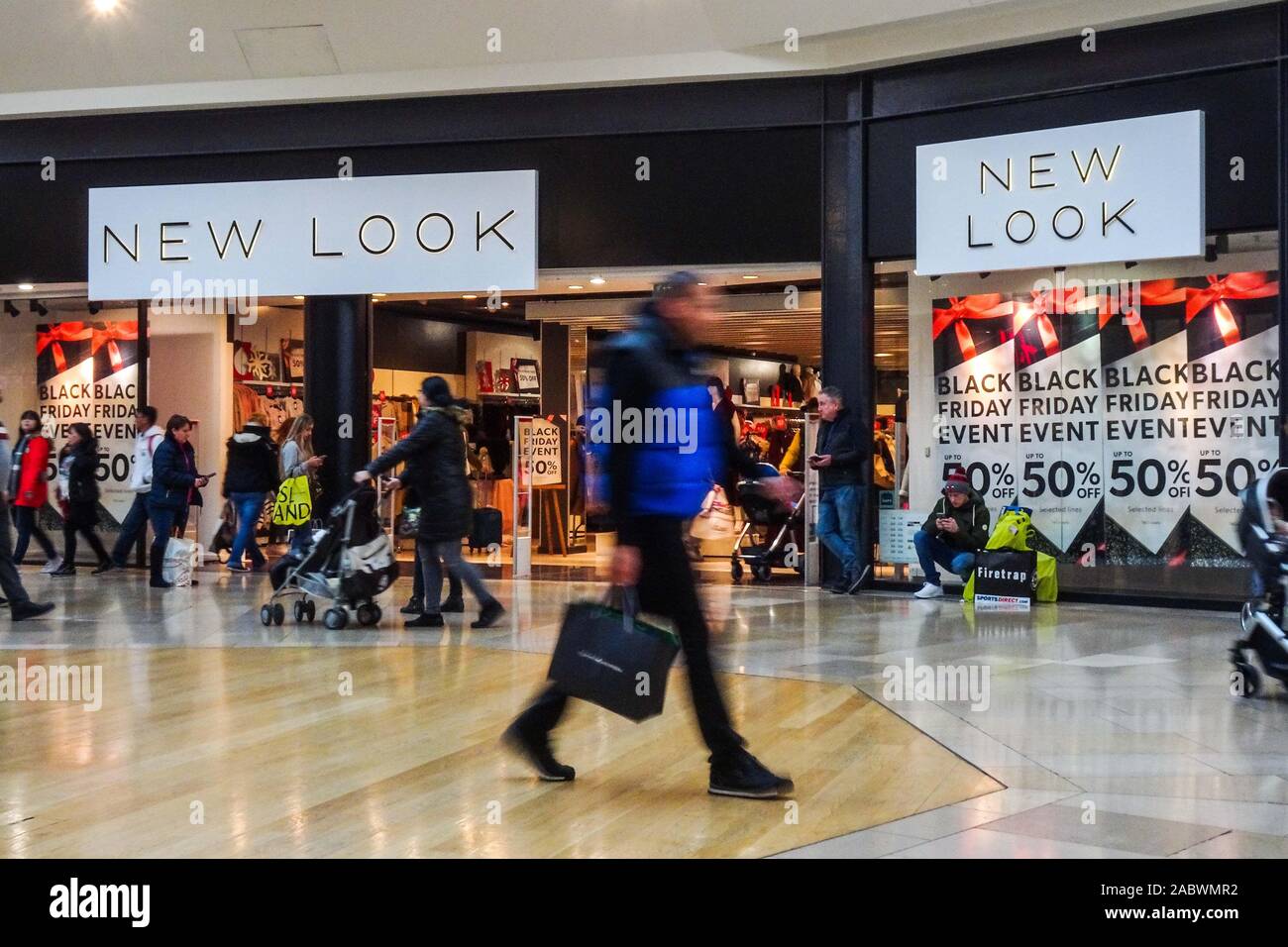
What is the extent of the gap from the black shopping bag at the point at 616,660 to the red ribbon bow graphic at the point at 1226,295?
8.46 meters

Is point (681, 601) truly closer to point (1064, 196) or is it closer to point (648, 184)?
point (1064, 196)

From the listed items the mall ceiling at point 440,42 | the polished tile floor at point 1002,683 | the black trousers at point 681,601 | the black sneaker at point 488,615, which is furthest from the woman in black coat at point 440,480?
the black trousers at point 681,601

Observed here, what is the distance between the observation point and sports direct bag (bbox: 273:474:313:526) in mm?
13477

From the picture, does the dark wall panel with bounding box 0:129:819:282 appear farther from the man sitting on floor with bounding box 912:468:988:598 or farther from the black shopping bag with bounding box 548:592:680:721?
the black shopping bag with bounding box 548:592:680:721

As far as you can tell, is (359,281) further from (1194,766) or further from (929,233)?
(1194,766)

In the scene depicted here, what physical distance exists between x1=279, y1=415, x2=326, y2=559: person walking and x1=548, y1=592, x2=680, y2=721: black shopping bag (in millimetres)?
8678

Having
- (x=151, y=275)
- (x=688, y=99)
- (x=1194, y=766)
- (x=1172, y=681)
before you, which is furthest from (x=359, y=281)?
(x=1194, y=766)

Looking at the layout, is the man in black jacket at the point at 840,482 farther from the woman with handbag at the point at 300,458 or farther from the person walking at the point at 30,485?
the person walking at the point at 30,485

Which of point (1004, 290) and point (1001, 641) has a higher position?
point (1004, 290)

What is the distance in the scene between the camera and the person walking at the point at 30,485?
574 inches

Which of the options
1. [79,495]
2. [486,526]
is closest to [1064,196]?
[486,526]

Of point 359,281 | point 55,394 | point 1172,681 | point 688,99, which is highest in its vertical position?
point 688,99

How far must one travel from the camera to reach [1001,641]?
31.8 feet
